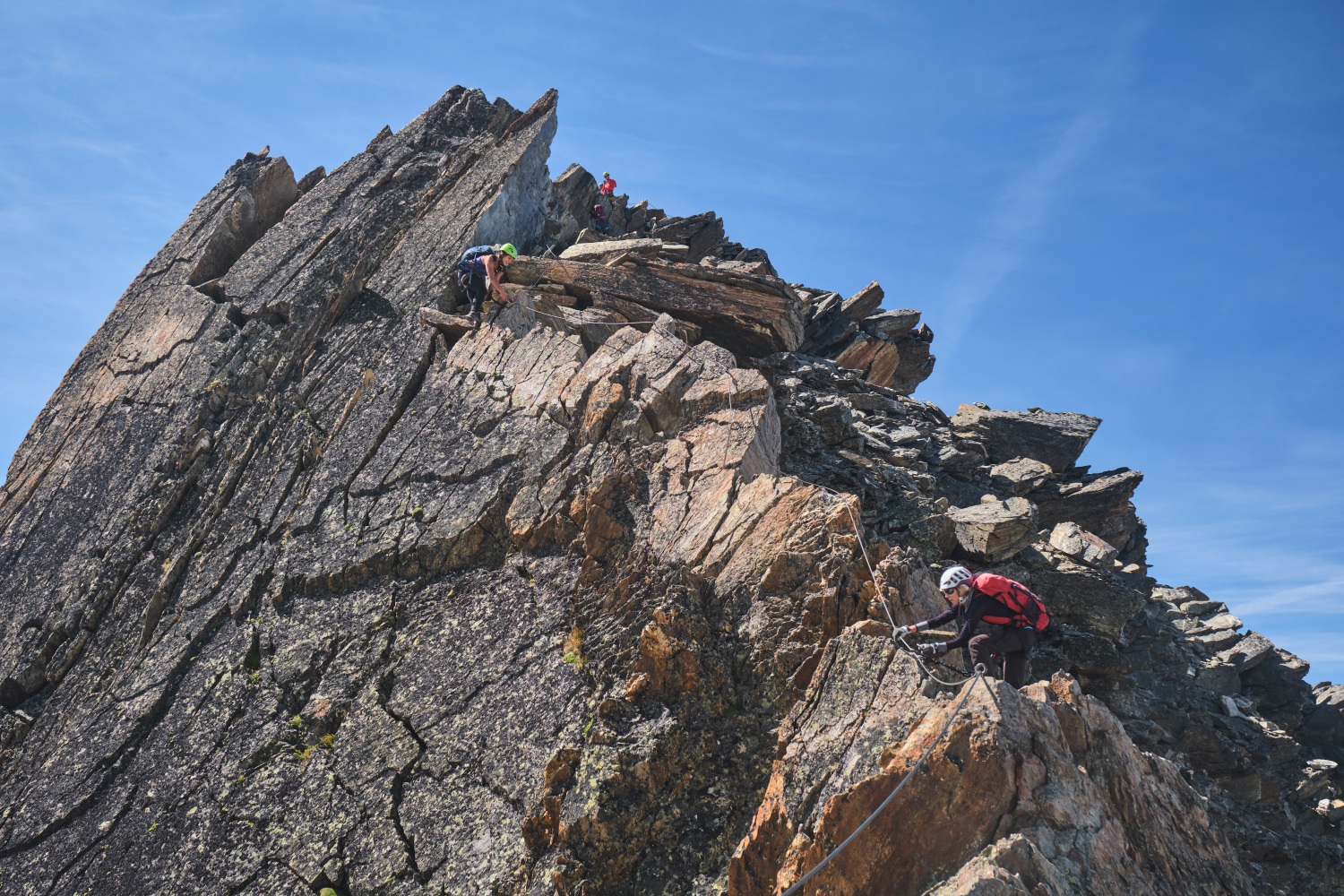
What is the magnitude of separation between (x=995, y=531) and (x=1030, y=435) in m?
11.7

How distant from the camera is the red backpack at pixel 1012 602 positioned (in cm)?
1181

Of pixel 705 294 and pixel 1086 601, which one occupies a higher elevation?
pixel 705 294

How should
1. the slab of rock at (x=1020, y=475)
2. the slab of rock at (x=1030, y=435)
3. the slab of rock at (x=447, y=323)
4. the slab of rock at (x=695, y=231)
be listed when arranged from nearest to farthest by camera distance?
1. the slab of rock at (x=447, y=323)
2. the slab of rock at (x=1020, y=475)
3. the slab of rock at (x=1030, y=435)
4. the slab of rock at (x=695, y=231)

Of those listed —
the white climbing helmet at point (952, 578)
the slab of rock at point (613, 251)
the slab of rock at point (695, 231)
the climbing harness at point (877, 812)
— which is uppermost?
the slab of rock at point (695, 231)

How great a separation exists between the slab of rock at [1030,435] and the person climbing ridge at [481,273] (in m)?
16.5

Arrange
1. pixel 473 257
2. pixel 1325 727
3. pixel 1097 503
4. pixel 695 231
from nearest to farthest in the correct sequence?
pixel 473 257 < pixel 1097 503 < pixel 1325 727 < pixel 695 231

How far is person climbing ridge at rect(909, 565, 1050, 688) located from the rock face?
1.16 m

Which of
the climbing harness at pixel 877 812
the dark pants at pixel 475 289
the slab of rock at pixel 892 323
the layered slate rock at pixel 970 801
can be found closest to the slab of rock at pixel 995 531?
the layered slate rock at pixel 970 801

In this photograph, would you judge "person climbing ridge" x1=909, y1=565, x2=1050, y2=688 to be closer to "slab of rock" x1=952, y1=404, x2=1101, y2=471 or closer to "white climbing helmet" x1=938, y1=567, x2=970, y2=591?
"white climbing helmet" x1=938, y1=567, x2=970, y2=591

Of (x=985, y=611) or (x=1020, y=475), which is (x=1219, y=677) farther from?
(x=985, y=611)

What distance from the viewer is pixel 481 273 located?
2205cm

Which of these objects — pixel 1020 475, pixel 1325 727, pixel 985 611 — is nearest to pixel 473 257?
pixel 985 611

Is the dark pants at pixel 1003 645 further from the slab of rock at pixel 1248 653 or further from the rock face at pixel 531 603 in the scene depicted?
the slab of rock at pixel 1248 653

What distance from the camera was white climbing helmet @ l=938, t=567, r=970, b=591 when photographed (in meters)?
12.6
